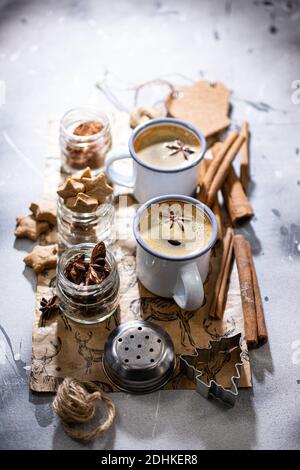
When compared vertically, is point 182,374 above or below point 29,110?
below

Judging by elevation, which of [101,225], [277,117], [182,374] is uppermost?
[277,117]

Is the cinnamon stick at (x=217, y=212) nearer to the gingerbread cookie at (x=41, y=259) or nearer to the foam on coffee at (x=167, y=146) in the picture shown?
the foam on coffee at (x=167, y=146)

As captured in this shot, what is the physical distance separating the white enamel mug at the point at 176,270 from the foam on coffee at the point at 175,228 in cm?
1

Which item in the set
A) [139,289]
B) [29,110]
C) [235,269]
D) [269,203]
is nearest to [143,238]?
[139,289]

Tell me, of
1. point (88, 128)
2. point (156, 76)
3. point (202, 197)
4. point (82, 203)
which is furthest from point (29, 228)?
point (156, 76)

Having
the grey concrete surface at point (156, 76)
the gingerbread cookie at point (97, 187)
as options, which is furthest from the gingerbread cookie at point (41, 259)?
the gingerbread cookie at point (97, 187)

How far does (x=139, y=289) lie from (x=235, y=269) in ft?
0.65

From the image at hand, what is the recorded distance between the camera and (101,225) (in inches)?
56.4

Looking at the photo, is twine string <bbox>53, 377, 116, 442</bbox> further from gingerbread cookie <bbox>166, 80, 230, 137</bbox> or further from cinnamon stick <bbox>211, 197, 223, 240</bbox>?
gingerbread cookie <bbox>166, 80, 230, 137</bbox>

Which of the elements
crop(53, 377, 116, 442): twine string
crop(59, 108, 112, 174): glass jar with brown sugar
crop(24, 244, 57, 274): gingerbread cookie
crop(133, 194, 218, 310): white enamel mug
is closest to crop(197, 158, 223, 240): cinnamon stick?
crop(133, 194, 218, 310): white enamel mug

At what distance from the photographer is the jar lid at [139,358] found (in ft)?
3.96

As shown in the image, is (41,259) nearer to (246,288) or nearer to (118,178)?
(118,178)

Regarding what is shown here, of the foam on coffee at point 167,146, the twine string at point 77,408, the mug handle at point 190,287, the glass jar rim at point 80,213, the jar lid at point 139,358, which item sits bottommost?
the twine string at point 77,408

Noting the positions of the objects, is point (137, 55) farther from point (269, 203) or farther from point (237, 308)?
point (237, 308)
